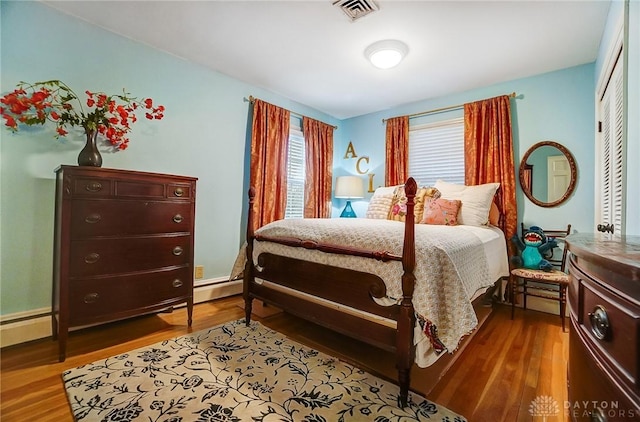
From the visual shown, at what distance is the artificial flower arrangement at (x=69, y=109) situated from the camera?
1856 millimetres

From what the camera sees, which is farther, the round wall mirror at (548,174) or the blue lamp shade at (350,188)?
the blue lamp shade at (350,188)

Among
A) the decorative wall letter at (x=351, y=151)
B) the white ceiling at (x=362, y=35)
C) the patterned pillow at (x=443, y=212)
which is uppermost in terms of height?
the white ceiling at (x=362, y=35)

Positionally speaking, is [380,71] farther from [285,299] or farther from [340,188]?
[285,299]

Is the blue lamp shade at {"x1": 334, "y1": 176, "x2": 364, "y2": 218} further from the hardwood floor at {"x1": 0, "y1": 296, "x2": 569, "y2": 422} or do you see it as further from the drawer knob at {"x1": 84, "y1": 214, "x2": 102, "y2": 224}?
the drawer knob at {"x1": 84, "y1": 214, "x2": 102, "y2": 224}

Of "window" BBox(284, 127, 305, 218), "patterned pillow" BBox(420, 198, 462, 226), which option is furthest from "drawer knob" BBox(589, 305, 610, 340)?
"window" BBox(284, 127, 305, 218)

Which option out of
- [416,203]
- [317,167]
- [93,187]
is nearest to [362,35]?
[416,203]

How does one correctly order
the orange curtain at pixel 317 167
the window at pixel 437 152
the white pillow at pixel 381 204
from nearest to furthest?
the white pillow at pixel 381 204 → the window at pixel 437 152 → the orange curtain at pixel 317 167

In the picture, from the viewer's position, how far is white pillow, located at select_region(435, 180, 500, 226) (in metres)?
2.66

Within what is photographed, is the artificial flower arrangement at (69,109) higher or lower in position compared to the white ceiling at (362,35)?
lower

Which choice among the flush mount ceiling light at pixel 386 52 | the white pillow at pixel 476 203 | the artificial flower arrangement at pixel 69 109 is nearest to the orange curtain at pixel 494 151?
the white pillow at pixel 476 203

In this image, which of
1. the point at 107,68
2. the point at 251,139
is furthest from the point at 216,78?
the point at 107,68

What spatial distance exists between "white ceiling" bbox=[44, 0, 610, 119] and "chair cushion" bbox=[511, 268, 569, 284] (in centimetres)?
195

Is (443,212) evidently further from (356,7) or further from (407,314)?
(356,7)

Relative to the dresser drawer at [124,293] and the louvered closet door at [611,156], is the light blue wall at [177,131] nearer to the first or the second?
the louvered closet door at [611,156]
